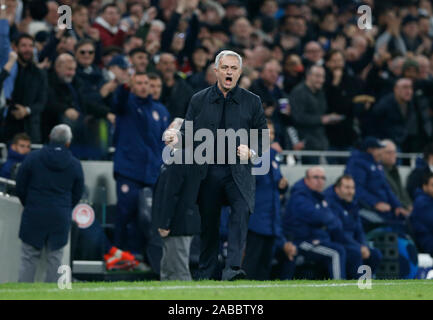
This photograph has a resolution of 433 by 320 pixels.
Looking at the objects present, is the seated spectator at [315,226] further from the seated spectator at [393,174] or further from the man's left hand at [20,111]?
the man's left hand at [20,111]

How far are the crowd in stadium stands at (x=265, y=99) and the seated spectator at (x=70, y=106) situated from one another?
0.02 m

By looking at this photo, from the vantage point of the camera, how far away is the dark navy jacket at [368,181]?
17.0 m

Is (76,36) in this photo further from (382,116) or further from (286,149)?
(382,116)

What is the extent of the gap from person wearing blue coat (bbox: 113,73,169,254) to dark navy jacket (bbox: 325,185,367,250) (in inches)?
105

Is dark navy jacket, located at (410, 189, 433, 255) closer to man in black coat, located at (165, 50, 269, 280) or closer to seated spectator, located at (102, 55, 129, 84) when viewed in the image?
seated spectator, located at (102, 55, 129, 84)

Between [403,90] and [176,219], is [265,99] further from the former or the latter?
[176,219]

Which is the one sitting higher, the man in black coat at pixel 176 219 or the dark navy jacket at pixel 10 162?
the dark navy jacket at pixel 10 162

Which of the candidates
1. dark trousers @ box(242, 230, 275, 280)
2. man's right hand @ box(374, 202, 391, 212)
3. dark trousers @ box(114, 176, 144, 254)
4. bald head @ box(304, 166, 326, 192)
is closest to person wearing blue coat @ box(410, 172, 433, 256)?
man's right hand @ box(374, 202, 391, 212)

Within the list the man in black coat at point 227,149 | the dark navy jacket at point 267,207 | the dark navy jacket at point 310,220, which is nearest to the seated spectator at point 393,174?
the dark navy jacket at point 310,220

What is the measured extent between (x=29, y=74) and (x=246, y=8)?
30.7ft

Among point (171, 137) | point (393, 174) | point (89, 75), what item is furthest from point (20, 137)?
point (393, 174)

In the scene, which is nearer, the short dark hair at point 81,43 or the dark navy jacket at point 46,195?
the dark navy jacket at point 46,195

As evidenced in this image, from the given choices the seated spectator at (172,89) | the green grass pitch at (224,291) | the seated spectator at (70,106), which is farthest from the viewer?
the seated spectator at (172,89)

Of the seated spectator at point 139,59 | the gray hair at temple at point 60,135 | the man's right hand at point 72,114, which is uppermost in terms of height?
the seated spectator at point 139,59
